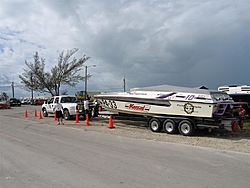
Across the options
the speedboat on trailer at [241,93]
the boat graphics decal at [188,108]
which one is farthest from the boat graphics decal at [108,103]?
the speedboat on trailer at [241,93]

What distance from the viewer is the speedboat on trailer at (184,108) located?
34.0 feet

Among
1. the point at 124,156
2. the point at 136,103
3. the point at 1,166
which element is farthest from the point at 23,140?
the point at 136,103

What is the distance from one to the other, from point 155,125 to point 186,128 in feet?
5.59

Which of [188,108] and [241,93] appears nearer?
[188,108]

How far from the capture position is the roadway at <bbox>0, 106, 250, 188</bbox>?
191 inches

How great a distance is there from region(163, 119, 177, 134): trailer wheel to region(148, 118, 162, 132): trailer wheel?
0.36 metres

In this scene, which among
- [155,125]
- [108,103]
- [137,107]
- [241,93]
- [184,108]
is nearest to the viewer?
[184,108]

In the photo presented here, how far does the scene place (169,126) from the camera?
37.9 ft

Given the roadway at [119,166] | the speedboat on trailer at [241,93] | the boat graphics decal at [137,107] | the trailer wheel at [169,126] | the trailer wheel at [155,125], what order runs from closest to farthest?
the roadway at [119,166] < the trailer wheel at [169,126] < the trailer wheel at [155,125] < the boat graphics decal at [137,107] < the speedboat on trailer at [241,93]

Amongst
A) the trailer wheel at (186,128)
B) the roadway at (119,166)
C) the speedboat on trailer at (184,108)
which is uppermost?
the speedboat on trailer at (184,108)

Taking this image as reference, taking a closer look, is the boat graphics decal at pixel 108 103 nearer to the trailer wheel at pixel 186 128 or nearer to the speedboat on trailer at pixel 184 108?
the speedboat on trailer at pixel 184 108

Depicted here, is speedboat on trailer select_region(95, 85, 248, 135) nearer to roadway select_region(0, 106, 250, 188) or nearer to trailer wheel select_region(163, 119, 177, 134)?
trailer wheel select_region(163, 119, 177, 134)

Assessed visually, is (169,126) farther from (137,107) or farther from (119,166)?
(119,166)

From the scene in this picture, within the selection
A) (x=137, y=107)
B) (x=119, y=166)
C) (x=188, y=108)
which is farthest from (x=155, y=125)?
(x=119, y=166)
